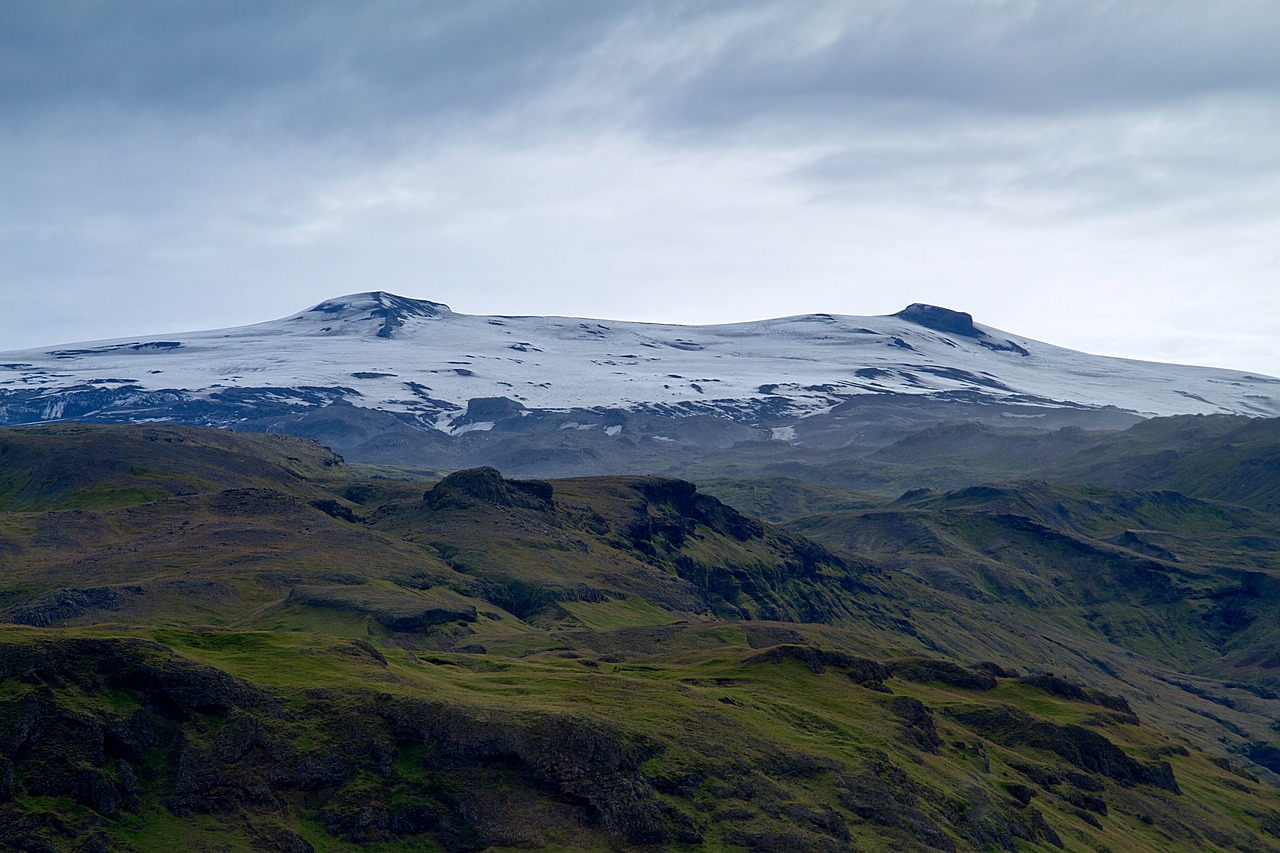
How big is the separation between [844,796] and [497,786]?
26978 millimetres

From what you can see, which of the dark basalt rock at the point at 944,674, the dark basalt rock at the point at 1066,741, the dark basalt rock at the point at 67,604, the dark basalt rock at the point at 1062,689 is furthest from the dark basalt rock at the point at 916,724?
the dark basalt rock at the point at 67,604

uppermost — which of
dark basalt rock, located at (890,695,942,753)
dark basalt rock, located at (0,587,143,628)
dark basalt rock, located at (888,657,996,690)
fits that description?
dark basalt rock, located at (890,695,942,753)

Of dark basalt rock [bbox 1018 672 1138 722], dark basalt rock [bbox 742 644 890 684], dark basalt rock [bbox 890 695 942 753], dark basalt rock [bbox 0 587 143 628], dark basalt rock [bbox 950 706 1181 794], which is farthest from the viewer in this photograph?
dark basalt rock [bbox 0 587 143 628]

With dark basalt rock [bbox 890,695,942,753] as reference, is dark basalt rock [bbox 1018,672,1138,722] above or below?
below

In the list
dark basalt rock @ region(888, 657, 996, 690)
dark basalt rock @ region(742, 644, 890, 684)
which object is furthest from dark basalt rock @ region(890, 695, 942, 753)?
dark basalt rock @ region(888, 657, 996, 690)

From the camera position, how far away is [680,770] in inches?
3644

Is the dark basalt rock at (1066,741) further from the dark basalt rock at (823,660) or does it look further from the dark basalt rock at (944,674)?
Result: the dark basalt rock at (944,674)

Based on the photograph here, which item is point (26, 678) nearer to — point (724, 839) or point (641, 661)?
point (724, 839)

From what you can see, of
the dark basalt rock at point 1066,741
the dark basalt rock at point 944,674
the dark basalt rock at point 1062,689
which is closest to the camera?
the dark basalt rock at point 1066,741

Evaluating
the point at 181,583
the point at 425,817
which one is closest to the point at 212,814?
the point at 425,817

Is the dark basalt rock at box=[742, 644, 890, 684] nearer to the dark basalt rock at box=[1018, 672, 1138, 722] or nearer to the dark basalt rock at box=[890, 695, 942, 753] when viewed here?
the dark basalt rock at box=[890, 695, 942, 753]

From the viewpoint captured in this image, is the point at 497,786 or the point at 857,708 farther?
the point at 857,708

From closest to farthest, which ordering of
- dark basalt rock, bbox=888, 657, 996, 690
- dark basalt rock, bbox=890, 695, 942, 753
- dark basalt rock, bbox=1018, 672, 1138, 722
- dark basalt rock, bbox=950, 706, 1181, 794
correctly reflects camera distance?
dark basalt rock, bbox=890, 695, 942, 753 < dark basalt rock, bbox=950, 706, 1181, 794 < dark basalt rock, bbox=888, 657, 996, 690 < dark basalt rock, bbox=1018, 672, 1138, 722

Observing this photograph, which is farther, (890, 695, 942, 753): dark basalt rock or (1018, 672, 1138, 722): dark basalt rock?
(1018, 672, 1138, 722): dark basalt rock
